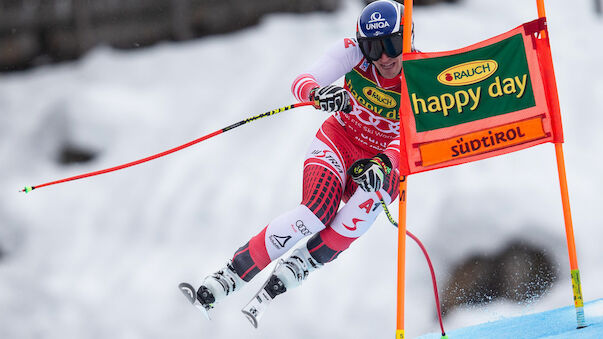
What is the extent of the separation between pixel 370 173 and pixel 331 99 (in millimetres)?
376

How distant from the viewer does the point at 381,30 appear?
3.35 meters

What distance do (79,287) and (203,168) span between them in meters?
1.80

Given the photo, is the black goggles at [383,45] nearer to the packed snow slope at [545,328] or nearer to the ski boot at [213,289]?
the ski boot at [213,289]

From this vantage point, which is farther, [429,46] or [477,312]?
[429,46]

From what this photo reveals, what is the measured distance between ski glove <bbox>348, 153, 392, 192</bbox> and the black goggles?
49 centimetres

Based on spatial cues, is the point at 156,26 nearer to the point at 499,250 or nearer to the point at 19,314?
the point at 19,314

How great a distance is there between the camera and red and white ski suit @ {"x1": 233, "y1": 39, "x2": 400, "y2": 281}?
351cm

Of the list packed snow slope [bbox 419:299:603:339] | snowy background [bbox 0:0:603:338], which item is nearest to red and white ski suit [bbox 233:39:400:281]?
packed snow slope [bbox 419:299:603:339]

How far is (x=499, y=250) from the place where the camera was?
627 centimetres

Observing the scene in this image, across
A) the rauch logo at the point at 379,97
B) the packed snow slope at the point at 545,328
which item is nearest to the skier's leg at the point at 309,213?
the rauch logo at the point at 379,97

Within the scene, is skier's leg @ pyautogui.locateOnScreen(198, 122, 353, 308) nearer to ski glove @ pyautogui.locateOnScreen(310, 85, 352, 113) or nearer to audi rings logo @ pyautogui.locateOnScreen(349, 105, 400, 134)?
audi rings logo @ pyautogui.locateOnScreen(349, 105, 400, 134)

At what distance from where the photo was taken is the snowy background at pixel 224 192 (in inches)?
246

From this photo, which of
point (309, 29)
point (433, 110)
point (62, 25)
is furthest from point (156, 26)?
point (433, 110)

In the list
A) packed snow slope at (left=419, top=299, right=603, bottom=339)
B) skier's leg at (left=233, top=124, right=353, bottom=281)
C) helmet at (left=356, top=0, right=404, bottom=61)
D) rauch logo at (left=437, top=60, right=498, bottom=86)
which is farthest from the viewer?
skier's leg at (left=233, top=124, right=353, bottom=281)
